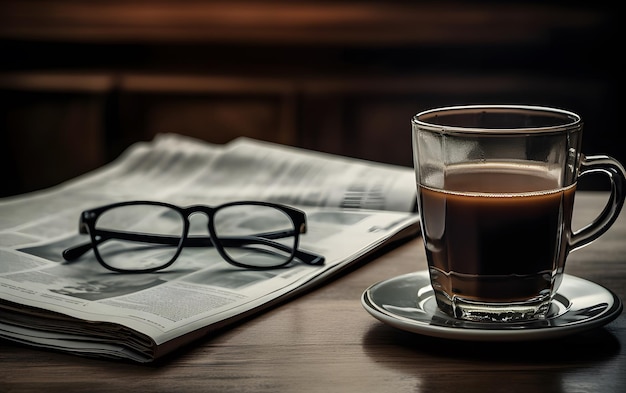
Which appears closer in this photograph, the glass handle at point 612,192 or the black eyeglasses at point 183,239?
the glass handle at point 612,192

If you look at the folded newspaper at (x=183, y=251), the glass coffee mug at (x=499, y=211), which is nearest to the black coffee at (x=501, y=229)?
the glass coffee mug at (x=499, y=211)

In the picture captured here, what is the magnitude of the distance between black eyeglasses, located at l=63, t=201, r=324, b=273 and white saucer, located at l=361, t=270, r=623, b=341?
0.13 meters

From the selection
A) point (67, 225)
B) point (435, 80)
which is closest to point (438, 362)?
point (67, 225)

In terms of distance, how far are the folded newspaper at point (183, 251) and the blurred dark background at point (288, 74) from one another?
2.64ft

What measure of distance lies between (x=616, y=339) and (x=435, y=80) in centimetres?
145

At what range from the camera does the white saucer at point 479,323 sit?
20.5 inches

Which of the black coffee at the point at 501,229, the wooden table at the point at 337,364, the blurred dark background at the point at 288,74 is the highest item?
the black coffee at the point at 501,229

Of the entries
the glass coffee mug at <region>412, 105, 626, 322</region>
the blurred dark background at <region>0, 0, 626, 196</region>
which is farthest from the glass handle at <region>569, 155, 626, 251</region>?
the blurred dark background at <region>0, 0, 626, 196</region>

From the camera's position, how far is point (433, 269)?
0.60 metres

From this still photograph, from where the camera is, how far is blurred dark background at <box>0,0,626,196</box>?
1.96m

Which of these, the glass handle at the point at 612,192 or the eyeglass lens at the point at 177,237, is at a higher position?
the glass handle at the point at 612,192

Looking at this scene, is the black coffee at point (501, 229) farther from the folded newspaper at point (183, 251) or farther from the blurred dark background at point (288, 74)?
the blurred dark background at point (288, 74)

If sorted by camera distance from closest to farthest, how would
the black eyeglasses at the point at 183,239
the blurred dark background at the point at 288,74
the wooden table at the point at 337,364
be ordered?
1. the wooden table at the point at 337,364
2. the black eyeglasses at the point at 183,239
3. the blurred dark background at the point at 288,74

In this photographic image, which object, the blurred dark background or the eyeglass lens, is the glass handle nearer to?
the eyeglass lens
